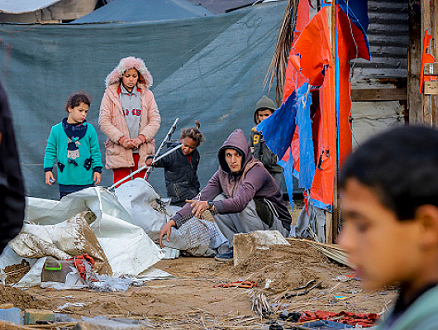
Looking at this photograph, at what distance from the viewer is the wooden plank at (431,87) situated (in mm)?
4281

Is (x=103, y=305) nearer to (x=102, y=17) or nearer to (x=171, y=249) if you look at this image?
(x=171, y=249)

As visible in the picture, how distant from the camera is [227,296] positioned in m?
3.87

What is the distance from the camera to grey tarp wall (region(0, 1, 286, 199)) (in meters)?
7.76

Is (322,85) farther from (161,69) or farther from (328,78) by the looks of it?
(161,69)

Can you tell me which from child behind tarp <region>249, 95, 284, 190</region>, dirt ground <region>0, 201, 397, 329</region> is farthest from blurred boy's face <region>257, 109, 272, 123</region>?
dirt ground <region>0, 201, 397, 329</region>

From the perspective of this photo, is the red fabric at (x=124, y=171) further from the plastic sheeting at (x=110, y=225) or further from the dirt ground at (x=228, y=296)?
the dirt ground at (x=228, y=296)

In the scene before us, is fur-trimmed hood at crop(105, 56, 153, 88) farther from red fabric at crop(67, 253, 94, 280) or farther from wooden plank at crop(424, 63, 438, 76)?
wooden plank at crop(424, 63, 438, 76)

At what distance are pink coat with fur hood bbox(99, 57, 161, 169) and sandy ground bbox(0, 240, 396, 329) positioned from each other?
81.8 inches

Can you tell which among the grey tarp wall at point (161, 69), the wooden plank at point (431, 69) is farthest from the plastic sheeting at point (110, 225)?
the grey tarp wall at point (161, 69)

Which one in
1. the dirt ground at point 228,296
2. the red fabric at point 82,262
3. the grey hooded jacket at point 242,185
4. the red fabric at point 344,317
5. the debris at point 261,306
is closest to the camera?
the red fabric at point 344,317

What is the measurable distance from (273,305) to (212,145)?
4683mm

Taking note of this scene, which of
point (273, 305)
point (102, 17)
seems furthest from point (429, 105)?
point (102, 17)

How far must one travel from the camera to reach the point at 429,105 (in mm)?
4402

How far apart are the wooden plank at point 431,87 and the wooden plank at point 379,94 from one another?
194 centimetres
